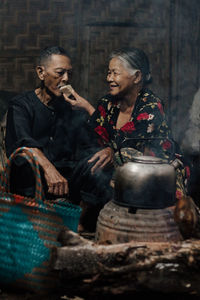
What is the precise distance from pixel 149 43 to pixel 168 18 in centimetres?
41

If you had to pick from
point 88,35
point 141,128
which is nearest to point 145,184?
point 141,128

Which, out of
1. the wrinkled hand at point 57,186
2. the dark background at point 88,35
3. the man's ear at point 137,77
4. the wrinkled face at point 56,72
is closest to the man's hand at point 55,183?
the wrinkled hand at point 57,186

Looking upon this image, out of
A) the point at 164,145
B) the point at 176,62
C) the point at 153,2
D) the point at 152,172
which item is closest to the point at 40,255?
the point at 152,172

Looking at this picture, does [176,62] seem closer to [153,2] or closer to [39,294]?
[153,2]

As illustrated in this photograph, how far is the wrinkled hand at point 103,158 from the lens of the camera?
4266 mm

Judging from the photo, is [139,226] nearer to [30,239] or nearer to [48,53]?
[30,239]

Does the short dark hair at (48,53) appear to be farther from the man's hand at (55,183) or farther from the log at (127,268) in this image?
the log at (127,268)

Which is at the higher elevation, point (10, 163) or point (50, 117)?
point (50, 117)

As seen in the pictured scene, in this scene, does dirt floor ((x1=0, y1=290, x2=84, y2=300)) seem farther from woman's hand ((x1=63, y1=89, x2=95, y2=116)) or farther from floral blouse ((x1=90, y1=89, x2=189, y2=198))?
woman's hand ((x1=63, y1=89, x2=95, y2=116))

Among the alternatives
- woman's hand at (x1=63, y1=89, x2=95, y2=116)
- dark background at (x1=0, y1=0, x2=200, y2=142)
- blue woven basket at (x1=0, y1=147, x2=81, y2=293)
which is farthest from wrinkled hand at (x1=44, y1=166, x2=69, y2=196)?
dark background at (x1=0, y1=0, x2=200, y2=142)

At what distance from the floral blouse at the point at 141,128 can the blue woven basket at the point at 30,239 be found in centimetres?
163

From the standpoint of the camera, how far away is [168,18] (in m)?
5.98

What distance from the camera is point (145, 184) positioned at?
3.17 m

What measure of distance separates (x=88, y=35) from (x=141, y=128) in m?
2.02
